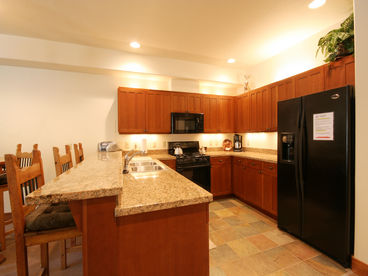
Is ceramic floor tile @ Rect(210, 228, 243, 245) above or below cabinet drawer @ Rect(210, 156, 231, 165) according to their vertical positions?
below

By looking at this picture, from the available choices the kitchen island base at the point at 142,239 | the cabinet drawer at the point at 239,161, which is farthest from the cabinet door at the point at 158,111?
the kitchen island base at the point at 142,239

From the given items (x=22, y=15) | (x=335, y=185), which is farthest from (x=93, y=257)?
(x=22, y=15)

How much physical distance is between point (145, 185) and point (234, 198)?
286cm

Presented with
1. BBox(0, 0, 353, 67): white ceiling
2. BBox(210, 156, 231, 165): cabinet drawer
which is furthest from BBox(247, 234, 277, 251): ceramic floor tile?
BBox(0, 0, 353, 67): white ceiling

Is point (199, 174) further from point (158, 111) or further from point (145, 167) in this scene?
point (158, 111)

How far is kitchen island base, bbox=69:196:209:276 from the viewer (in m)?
0.81

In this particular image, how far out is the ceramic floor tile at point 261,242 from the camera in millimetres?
1984

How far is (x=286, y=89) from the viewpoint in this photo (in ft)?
8.92

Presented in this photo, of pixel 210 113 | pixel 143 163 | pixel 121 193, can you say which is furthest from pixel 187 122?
pixel 121 193

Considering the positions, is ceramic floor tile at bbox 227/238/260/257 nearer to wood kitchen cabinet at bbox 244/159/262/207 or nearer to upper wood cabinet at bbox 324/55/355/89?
wood kitchen cabinet at bbox 244/159/262/207

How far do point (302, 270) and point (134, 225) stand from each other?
1.82 m

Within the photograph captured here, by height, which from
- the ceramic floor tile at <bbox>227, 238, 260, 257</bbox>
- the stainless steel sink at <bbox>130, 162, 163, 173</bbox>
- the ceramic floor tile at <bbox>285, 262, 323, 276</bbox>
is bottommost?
the ceramic floor tile at <bbox>227, 238, 260, 257</bbox>

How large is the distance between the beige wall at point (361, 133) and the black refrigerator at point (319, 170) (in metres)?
0.05

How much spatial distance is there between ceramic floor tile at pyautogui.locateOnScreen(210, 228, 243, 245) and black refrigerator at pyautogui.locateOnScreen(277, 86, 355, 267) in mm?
667
